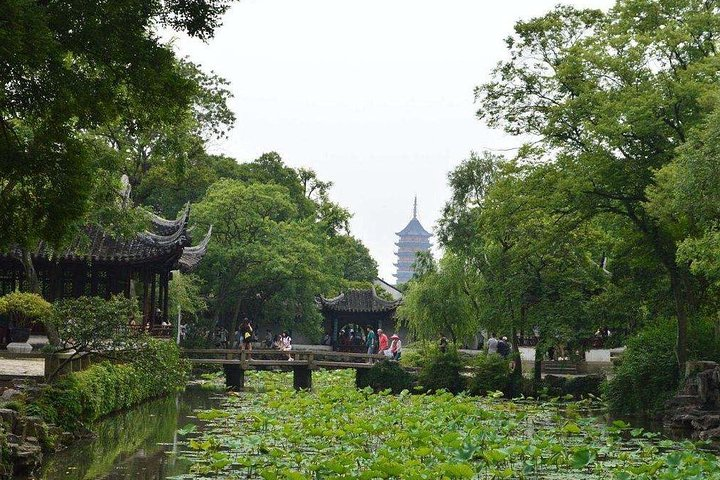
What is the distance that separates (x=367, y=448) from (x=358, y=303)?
33.2 m

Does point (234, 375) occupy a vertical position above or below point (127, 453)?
above

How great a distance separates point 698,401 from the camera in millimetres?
18750

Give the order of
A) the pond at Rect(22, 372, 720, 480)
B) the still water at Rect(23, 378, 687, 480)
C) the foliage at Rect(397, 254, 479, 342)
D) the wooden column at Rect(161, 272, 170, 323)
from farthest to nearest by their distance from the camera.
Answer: the foliage at Rect(397, 254, 479, 342) < the wooden column at Rect(161, 272, 170, 323) < the still water at Rect(23, 378, 687, 480) < the pond at Rect(22, 372, 720, 480)

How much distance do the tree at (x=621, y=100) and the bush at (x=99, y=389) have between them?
370 inches

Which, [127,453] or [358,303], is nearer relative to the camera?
[127,453]

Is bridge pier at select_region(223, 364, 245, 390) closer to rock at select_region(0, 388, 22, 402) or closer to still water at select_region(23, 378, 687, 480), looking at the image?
still water at select_region(23, 378, 687, 480)

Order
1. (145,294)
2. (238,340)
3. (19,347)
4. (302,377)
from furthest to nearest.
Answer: (238,340)
(302,377)
(145,294)
(19,347)

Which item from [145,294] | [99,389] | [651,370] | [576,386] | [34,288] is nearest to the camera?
[99,389]

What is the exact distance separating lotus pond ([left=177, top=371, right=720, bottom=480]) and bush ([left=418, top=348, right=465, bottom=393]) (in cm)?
750

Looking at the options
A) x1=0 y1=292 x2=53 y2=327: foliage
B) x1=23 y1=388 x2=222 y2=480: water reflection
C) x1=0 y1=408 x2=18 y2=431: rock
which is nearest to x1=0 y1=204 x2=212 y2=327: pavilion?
x1=23 y1=388 x2=222 y2=480: water reflection

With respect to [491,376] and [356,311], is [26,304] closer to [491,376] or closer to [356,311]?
[491,376]

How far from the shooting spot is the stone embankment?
17.8 meters

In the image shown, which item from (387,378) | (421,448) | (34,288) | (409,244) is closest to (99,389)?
(34,288)

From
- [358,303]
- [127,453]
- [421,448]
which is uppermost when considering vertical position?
[358,303]
